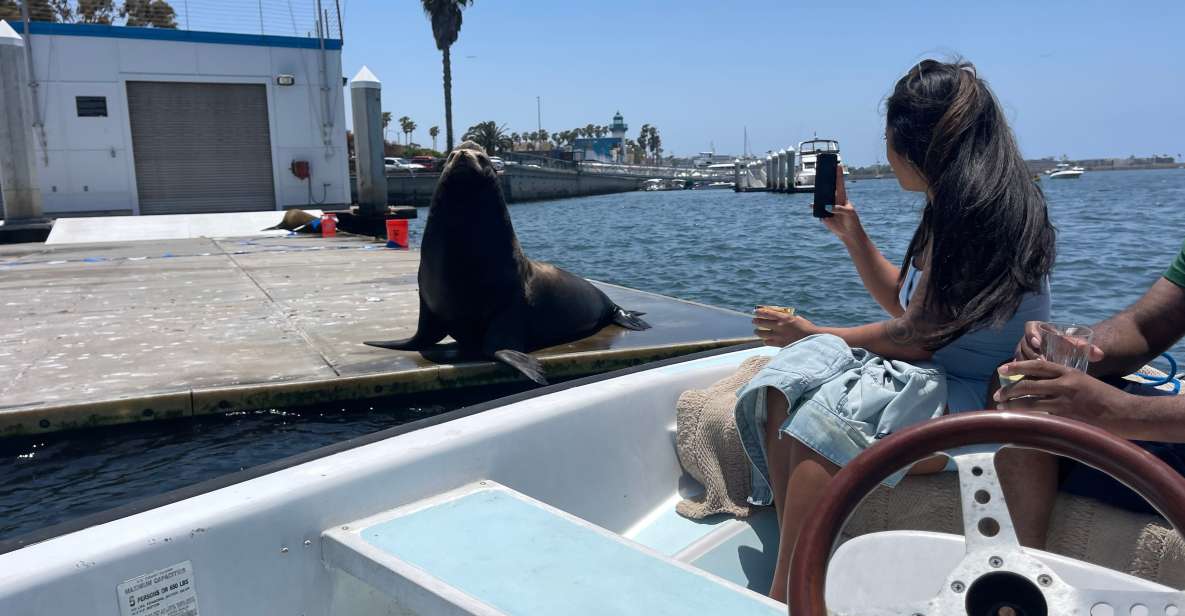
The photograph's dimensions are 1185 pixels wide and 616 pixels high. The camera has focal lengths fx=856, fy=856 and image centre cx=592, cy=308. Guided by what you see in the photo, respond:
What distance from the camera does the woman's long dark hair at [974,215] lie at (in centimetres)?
186

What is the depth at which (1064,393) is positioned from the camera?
151cm

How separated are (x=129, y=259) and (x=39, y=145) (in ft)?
33.8

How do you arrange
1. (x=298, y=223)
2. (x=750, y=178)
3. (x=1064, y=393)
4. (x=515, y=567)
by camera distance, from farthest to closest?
(x=750, y=178), (x=298, y=223), (x=515, y=567), (x=1064, y=393)

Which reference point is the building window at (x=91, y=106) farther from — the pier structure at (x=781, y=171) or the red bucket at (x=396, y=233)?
the pier structure at (x=781, y=171)

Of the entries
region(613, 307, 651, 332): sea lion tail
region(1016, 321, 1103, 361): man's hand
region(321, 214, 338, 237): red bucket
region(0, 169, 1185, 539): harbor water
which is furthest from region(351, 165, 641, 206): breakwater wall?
region(1016, 321, 1103, 361): man's hand

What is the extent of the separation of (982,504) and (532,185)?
59.1 m

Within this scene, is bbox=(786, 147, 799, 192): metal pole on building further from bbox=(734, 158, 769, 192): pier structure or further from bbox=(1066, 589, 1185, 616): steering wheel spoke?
bbox=(1066, 589, 1185, 616): steering wheel spoke

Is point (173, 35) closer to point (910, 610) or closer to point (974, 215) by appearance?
point (974, 215)

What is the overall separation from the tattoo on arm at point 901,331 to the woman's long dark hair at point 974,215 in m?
0.04

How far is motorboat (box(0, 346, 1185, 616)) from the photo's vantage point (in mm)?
1100

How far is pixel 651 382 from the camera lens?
2.88 metres

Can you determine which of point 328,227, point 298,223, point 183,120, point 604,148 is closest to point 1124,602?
point 328,227

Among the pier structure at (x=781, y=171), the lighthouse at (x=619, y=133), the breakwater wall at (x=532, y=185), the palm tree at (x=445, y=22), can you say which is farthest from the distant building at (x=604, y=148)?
the palm tree at (x=445, y=22)

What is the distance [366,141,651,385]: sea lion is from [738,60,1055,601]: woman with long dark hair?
2966 mm
